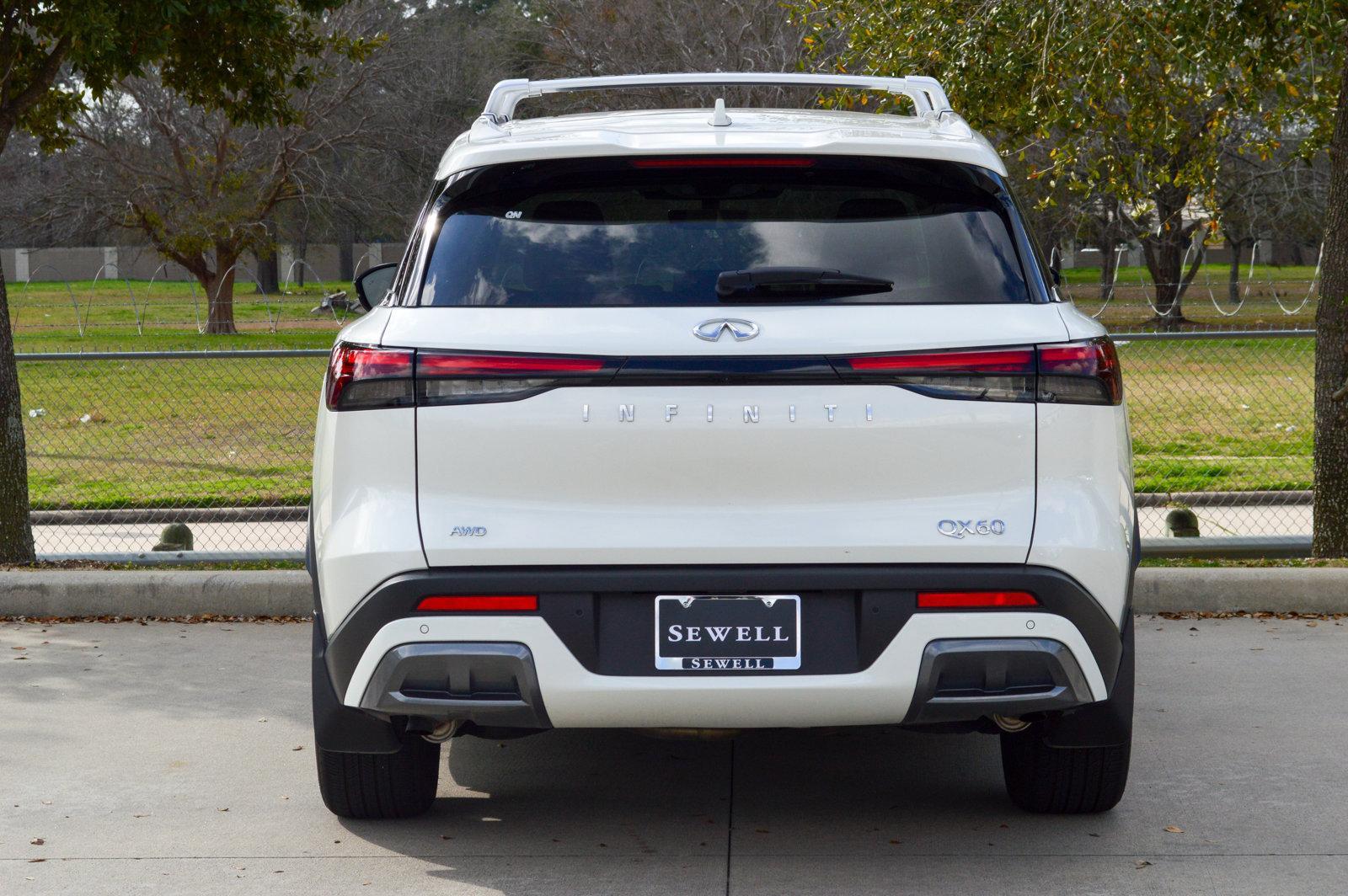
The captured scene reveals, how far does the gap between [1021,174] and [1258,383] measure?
2407 cm

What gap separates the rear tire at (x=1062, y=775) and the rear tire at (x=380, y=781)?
167 cm

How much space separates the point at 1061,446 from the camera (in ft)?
12.3

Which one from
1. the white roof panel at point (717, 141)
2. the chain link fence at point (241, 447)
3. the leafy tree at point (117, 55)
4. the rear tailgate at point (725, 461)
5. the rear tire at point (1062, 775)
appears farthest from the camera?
the chain link fence at point (241, 447)

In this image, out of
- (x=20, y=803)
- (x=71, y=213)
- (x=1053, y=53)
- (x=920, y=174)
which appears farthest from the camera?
(x=71, y=213)

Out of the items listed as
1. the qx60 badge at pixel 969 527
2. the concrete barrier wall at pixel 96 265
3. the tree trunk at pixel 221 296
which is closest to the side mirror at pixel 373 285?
→ the qx60 badge at pixel 969 527

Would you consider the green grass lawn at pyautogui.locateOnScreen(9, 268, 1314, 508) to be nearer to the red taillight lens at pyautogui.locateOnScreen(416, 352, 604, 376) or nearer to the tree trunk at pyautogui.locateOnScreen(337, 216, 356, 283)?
the red taillight lens at pyautogui.locateOnScreen(416, 352, 604, 376)

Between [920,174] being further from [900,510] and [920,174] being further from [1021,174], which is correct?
[1021,174]

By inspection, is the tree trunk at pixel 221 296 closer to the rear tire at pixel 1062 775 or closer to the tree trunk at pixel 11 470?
the tree trunk at pixel 11 470

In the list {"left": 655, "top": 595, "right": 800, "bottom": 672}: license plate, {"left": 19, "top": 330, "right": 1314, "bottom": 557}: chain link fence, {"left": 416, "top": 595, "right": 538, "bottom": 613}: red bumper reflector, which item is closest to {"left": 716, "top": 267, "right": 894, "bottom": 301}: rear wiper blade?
{"left": 655, "top": 595, "right": 800, "bottom": 672}: license plate

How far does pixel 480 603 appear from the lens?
369 cm

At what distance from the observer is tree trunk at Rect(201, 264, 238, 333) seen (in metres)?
33.9

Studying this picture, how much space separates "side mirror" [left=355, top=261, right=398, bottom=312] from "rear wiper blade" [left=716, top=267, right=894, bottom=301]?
2.02 meters

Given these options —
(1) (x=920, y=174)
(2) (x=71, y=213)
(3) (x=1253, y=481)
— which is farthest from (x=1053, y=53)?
(2) (x=71, y=213)

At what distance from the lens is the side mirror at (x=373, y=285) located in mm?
5520
